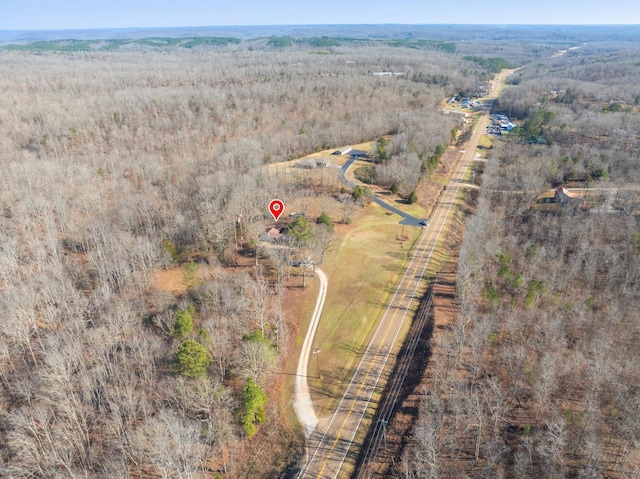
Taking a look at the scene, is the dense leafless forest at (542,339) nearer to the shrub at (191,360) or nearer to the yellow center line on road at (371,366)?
the yellow center line on road at (371,366)

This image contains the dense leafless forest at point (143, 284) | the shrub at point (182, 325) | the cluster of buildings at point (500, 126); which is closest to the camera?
the dense leafless forest at point (143, 284)

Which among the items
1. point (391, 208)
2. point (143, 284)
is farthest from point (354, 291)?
point (391, 208)

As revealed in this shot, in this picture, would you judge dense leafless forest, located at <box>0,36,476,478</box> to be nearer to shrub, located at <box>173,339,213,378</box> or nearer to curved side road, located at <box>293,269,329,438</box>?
shrub, located at <box>173,339,213,378</box>

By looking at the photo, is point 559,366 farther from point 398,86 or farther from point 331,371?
point 398,86

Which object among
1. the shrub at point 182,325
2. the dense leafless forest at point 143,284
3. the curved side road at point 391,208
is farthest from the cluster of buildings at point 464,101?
the shrub at point 182,325

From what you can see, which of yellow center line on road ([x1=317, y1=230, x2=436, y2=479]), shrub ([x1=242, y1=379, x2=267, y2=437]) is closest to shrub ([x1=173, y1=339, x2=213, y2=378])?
shrub ([x1=242, y1=379, x2=267, y2=437])

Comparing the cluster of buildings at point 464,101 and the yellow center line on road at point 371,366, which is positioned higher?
the cluster of buildings at point 464,101
